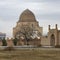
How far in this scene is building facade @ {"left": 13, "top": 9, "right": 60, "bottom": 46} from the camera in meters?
75.0

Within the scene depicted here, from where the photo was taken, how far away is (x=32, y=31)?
278ft

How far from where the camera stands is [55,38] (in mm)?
73438

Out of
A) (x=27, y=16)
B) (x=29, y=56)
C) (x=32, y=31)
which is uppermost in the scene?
(x=27, y=16)

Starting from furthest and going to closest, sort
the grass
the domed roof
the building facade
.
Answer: the domed roof, the building facade, the grass

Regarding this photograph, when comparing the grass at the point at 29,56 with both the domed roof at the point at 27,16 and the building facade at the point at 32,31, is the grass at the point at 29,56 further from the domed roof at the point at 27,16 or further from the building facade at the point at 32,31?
the domed roof at the point at 27,16

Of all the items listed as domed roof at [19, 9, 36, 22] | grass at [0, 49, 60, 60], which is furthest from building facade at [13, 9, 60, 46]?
grass at [0, 49, 60, 60]

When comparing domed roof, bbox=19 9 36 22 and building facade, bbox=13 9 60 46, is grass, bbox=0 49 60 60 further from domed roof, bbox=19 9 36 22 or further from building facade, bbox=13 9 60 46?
domed roof, bbox=19 9 36 22

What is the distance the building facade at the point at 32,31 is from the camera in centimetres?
7504

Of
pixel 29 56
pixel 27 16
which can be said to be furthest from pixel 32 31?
pixel 29 56

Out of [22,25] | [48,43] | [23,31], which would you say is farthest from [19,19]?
[48,43]

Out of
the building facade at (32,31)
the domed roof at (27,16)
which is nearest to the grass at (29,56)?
the building facade at (32,31)

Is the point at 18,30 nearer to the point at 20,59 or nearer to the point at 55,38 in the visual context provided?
the point at 55,38

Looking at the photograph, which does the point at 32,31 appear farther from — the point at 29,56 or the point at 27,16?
the point at 29,56

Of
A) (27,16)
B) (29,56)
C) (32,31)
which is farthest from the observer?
(27,16)
